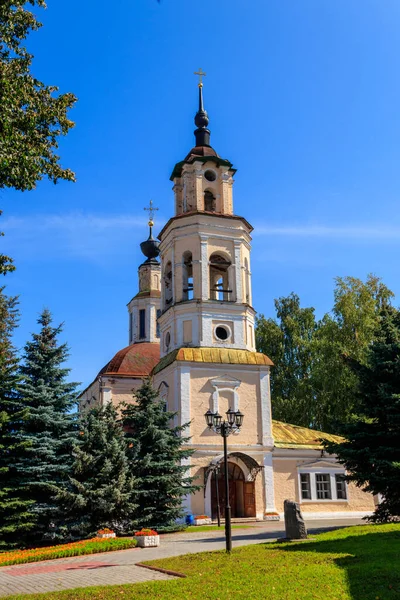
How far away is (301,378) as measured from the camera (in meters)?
41.0

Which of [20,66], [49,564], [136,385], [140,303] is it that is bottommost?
[49,564]

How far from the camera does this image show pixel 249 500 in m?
Answer: 25.2

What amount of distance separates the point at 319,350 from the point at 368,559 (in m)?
28.6

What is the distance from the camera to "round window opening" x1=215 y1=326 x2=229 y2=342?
90.6 ft

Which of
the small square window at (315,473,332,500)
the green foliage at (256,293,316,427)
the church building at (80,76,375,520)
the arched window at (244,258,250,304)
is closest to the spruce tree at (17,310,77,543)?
the church building at (80,76,375,520)

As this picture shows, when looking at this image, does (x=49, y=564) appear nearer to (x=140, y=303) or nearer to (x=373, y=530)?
(x=373, y=530)

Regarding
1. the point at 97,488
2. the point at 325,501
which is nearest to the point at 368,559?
the point at 97,488

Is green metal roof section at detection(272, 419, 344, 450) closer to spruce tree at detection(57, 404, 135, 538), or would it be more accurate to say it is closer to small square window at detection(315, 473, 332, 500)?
small square window at detection(315, 473, 332, 500)

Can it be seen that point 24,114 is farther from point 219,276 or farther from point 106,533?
point 219,276

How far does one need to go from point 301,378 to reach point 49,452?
24.1 meters

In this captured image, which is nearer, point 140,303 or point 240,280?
point 240,280

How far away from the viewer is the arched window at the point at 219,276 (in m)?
28.7

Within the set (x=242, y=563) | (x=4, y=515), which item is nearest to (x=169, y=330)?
(x=4, y=515)

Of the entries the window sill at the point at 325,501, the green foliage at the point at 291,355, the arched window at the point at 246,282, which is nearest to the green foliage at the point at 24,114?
the arched window at the point at 246,282
